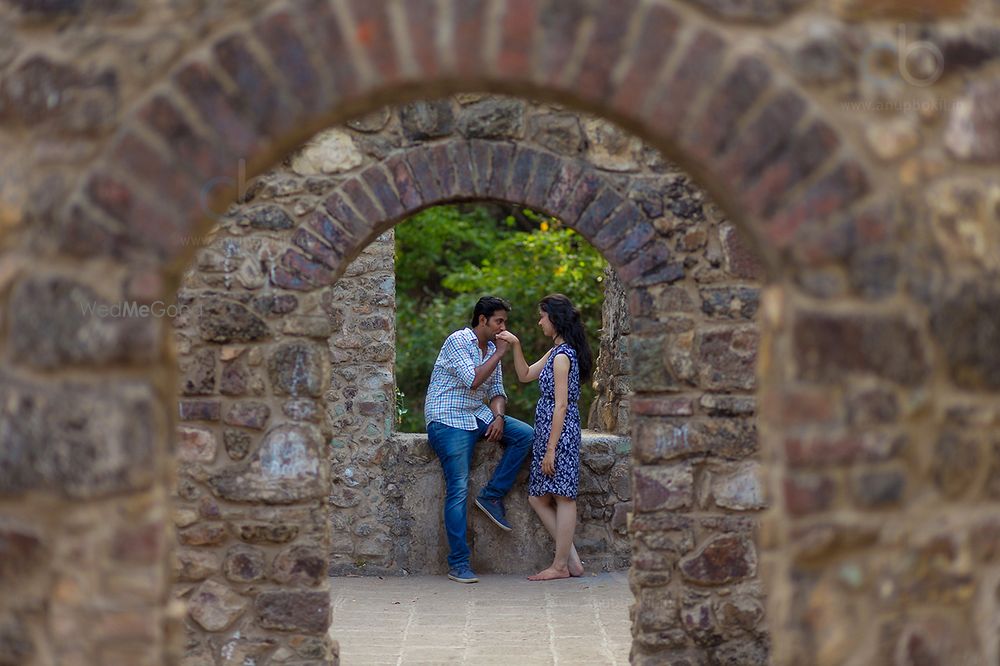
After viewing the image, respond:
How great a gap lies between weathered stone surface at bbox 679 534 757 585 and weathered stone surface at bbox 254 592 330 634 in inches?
60.4

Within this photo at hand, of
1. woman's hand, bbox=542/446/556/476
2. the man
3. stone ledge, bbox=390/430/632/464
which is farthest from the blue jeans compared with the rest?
woman's hand, bbox=542/446/556/476

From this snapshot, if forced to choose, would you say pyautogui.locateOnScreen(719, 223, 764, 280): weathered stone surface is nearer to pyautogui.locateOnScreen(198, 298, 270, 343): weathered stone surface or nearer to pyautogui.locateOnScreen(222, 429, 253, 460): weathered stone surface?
pyautogui.locateOnScreen(198, 298, 270, 343): weathered stone surface

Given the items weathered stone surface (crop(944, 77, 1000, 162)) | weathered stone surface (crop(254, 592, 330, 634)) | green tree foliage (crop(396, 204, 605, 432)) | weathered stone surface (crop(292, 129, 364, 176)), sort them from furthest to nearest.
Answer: green tree foliage (crop(396, 204, 605, 432))
weathered stone surface (crop(292, 129, 364, 176))
weathered stone surface (crop(254, 592, 330, 634))
weathered stone surface (crop(944, 77, 1000, 162))

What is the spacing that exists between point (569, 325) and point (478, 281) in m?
4.64

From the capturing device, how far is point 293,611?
195 inches

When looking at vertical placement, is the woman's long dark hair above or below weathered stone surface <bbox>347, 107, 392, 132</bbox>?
below

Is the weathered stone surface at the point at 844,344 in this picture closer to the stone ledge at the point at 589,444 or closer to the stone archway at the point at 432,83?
the stone archway at the point at 432,83

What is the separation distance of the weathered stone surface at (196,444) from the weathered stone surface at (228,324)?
39 centimetres

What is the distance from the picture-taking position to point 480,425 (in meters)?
7.66

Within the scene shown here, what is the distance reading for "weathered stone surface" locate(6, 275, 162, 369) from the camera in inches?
96.1

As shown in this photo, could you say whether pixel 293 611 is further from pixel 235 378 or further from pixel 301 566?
pixel 235 378

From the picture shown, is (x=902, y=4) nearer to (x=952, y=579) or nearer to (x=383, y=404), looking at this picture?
(x=952, y=579)

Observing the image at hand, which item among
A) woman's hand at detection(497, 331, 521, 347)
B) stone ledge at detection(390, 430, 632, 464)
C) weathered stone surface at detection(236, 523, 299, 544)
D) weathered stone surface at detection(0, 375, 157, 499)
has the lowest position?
weathered stone surface at detection(236, 523, 299, 544)

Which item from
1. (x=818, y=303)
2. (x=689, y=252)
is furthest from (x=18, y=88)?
(x=689, y=252)
